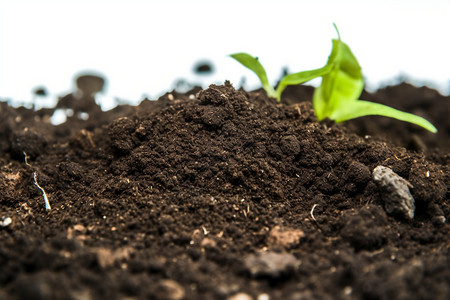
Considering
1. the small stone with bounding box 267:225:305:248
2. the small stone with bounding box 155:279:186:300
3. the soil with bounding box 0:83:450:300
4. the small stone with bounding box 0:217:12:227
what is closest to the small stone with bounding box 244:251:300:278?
the soil with bounding box 0:83:450:300

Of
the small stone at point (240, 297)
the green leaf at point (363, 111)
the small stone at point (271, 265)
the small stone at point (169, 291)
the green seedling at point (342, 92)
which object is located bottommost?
the small stone at point (240, 297)

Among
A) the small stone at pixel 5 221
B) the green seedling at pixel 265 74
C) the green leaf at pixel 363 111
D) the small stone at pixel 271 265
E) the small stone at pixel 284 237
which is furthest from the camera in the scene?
the green seedling at pixel 265 74

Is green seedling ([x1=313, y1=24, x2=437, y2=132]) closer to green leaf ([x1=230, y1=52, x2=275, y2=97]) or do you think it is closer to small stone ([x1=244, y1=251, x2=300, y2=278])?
green leaf ([x1=230, y1=52, x2=275, y2=97])

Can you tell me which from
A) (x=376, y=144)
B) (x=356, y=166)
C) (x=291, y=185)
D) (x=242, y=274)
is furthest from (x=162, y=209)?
(x=376, y=144)

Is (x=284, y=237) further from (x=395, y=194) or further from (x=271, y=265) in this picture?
(x=395, y=194)

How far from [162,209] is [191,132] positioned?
0.44 meters

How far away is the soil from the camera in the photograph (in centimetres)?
105

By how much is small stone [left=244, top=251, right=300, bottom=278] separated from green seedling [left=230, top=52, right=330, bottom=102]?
3.62 feet

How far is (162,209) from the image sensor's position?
1.44 m

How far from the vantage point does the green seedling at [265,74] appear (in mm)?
1984

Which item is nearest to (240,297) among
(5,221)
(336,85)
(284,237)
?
(284,237)

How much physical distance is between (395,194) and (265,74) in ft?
3.30

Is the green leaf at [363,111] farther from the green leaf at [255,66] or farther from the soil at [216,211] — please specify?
the green leaf at [255,66]

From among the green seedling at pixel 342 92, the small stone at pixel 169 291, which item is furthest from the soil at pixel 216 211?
the green seedling at pixel 342 92
